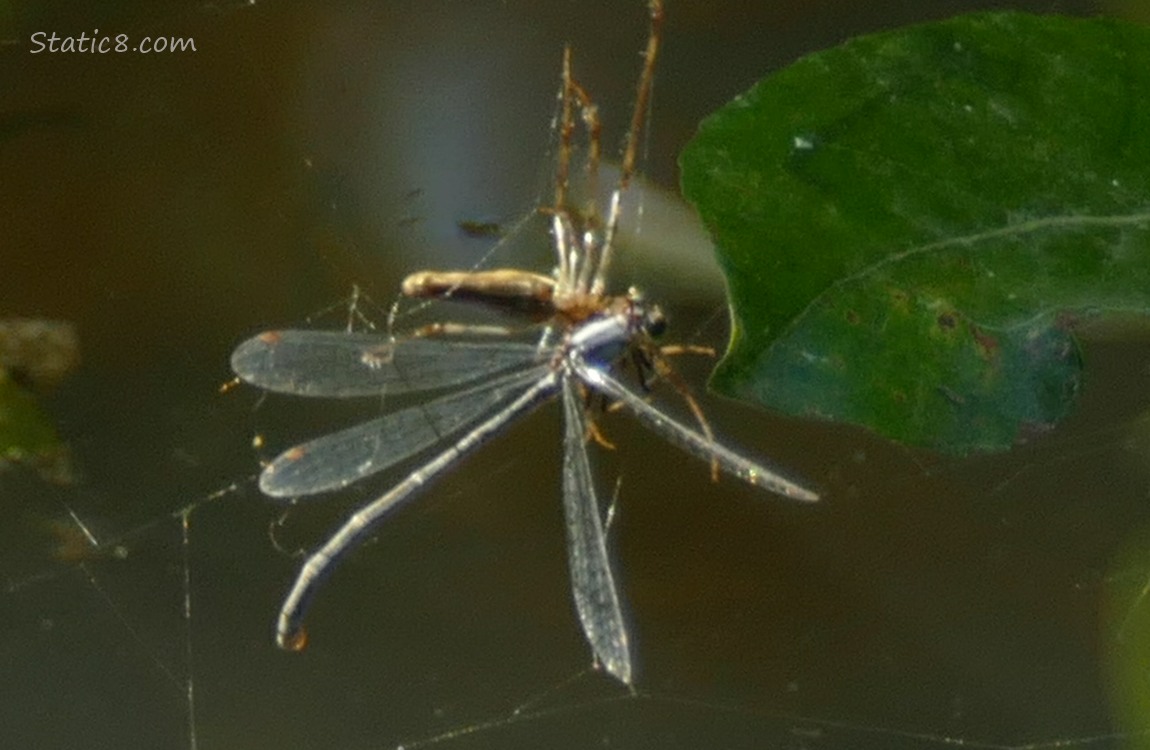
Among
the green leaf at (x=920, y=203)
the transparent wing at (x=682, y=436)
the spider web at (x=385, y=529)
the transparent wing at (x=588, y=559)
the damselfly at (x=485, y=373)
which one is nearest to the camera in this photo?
the green leaf at (x=920, y=203)

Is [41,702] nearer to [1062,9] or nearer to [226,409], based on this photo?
[226,409]

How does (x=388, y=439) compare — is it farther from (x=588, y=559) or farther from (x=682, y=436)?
(x=682, y=436)

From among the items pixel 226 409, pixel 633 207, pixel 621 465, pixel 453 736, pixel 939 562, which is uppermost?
pixel 633 207

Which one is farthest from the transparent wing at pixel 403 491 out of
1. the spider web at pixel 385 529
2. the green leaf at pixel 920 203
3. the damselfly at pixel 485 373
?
the green leaf at pixel 920 203

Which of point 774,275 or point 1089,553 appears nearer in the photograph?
point 774,275

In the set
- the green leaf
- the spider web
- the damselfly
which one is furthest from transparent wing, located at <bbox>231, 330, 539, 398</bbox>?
the green leaf

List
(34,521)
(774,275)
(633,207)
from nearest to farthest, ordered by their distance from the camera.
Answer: (774,275) → (633,207) → (34,521)

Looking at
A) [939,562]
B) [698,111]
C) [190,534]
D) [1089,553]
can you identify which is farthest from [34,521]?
[1089,553]

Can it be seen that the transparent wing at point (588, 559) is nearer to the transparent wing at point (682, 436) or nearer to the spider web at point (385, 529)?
the transparent wing at point (682, 436)
